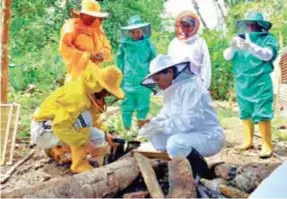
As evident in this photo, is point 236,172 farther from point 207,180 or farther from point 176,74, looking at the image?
point 176,74

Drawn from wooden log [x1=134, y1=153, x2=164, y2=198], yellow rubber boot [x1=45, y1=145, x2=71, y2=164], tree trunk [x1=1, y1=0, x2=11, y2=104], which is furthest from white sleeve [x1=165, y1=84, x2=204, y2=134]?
tree trunk [x1=1, y1=0, x2=11, y2=104]

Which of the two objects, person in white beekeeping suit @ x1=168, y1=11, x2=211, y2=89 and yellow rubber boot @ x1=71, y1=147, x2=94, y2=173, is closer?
yellow rubber boot @ x1=71, y1=147, x2=94, y2=173

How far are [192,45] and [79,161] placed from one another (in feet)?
3.25

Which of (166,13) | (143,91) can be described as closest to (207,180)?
(143,91)

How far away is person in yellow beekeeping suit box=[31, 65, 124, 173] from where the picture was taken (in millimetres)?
2330

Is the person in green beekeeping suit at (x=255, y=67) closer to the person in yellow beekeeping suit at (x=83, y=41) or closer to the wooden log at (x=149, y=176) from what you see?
the person in yellow beekeeping suit at (x=83, y=41)

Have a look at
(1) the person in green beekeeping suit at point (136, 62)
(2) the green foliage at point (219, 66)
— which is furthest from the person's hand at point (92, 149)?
(2) the green foliage at point (219, 66)

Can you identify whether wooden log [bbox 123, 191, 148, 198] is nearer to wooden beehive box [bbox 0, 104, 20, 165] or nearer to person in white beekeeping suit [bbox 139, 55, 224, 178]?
person in white beekeeping suit [bbox 139, 55, 224, 178]

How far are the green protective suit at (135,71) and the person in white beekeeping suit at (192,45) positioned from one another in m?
0.16

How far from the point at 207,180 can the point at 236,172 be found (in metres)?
0.11

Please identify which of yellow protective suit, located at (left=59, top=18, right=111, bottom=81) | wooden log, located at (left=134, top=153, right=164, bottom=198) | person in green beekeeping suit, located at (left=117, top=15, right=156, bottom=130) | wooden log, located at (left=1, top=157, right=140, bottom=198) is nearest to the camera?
wooden log, located at (left=1, top=157, right=140, bottom=198)

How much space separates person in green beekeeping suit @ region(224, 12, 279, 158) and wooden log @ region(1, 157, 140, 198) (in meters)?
0.88

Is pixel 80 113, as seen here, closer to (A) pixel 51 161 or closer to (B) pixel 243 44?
(A) pixel 51 161

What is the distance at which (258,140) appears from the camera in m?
3.24
